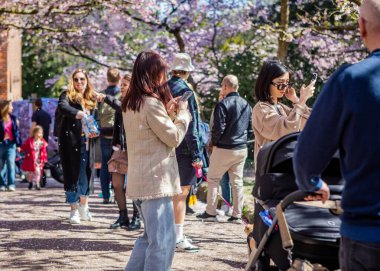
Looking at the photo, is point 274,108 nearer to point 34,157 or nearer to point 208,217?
point 208,217

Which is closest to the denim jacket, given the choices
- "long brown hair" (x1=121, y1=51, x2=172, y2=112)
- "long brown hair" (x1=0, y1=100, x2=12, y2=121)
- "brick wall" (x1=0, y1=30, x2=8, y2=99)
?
"long brown hair" (x1=121, y1=51, x2=172, y2=112)

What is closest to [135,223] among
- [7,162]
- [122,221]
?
[122,221]

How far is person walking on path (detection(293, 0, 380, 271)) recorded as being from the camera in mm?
3105

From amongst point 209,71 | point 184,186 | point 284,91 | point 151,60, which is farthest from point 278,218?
point 209,71

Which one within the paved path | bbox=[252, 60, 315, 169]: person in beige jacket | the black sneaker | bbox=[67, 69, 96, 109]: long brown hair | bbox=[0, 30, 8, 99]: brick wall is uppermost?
bbox=[0, 30, 8, 99]: brick wall

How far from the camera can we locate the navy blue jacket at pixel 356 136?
311 centimetres

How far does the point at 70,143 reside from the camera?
390 inches

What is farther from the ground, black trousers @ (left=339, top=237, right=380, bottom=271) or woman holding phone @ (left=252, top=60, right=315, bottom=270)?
woman holding phone @ (left=252, top=60, right=315, bottom=270)

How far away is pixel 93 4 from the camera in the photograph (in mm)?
15352

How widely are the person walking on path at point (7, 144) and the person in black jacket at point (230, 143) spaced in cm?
618

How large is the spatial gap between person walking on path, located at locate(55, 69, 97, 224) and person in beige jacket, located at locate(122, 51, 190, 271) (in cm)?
406

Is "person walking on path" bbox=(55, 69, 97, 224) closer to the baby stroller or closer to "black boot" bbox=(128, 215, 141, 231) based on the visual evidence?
"black boot" bbox=(128, 215, 141, 231)

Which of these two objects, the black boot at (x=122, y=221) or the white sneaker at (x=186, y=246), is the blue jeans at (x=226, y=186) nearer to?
the black boot at (x=122, y=221)

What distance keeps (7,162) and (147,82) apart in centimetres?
1016
